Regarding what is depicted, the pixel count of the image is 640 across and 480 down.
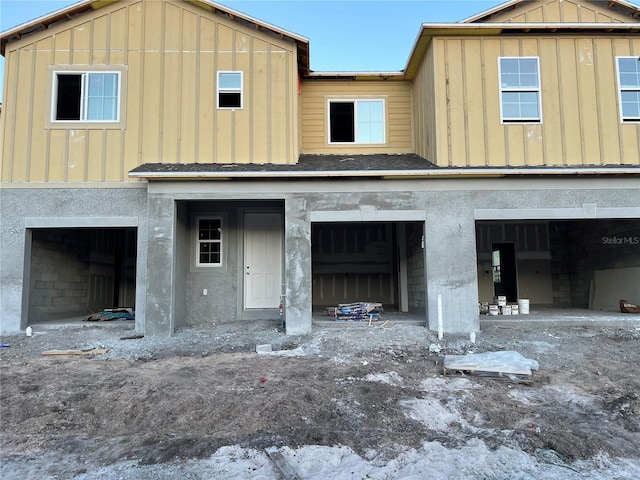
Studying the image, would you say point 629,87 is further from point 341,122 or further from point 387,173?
point 341,122

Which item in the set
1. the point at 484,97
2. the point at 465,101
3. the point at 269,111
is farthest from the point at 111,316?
the point at 484,97

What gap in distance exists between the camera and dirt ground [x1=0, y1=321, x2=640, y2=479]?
3.96 metres

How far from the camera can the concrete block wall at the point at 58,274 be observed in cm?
929

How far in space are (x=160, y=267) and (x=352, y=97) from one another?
6.17 meters

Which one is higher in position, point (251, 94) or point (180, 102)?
point (251, 94)

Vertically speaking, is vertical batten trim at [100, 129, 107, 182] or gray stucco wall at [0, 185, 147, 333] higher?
vertical batten trim at [100, 129, 107, 182]

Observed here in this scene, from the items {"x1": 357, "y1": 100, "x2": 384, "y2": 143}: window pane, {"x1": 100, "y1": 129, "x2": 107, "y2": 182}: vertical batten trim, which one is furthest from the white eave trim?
{"x1": 357, "y1": 100, "x2": 384, "y2": 143}: window pane

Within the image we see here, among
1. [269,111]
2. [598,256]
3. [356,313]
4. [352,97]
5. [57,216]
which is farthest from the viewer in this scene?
[598,256]

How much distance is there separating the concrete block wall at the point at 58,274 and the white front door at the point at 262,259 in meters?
4.19

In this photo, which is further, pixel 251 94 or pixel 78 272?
pixel 78 272

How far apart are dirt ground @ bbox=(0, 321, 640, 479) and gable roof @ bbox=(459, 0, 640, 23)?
670cm

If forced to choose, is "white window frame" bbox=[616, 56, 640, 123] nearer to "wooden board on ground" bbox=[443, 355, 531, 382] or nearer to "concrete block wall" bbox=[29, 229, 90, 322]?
"wooden board on ground" bbox=[443, 355, 531, 382]

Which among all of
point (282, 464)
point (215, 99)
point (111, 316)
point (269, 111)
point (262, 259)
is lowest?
point (282, 464)

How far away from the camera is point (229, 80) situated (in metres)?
9.50
